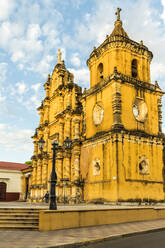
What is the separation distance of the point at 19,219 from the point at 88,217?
9.91ft

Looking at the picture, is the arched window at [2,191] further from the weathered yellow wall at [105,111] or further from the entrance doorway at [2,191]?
the weathered yellow wall at [105,111]

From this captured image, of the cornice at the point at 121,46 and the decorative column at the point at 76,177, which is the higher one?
the cornice at the point at 121,46

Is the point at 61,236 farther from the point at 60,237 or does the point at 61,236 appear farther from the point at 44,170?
the point at 44,170

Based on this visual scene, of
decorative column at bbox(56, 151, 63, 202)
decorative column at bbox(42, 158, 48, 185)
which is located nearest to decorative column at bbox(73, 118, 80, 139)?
decorative column at bbox(56, 151, 63, 202)

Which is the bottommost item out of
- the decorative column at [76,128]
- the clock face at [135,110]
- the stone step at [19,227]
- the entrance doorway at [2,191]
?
the entrance doorway at [2,191]

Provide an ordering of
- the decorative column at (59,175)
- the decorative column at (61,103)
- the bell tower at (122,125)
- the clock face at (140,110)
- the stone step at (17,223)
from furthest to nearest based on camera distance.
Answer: the decorative column at (61,103) < the decorative column at (59,175) < the clock face at (140,110) < the bell tower at (122,125) < the stone step at (17,223)

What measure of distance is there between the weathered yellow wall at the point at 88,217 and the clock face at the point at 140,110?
10018mm

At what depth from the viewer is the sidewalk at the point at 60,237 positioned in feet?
24.9

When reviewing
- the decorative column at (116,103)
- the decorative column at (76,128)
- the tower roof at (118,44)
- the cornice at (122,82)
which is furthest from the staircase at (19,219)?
the tower roof at (118,44)

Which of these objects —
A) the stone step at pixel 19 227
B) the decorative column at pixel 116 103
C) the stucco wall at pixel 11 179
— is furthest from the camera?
the stucco wall at pixel 11 179

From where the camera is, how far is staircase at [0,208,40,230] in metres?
10.5

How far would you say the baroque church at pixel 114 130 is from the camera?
20.2 meters

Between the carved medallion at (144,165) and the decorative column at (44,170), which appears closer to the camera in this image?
the carved medallion at (144,165)

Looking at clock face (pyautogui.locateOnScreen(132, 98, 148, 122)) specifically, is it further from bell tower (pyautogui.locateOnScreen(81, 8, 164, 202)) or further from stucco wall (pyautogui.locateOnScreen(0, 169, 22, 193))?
stucco wall (pyautogui.locateOnScreen(0, 169, 22, 193))
